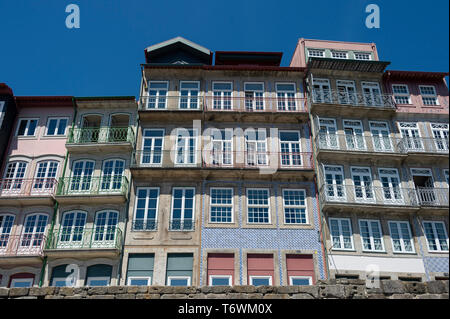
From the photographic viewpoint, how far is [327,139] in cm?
2486

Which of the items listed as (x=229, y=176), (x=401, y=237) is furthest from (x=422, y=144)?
(x=229, y=176)

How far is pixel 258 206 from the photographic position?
76.2 feet

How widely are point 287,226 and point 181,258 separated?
6.07 metres

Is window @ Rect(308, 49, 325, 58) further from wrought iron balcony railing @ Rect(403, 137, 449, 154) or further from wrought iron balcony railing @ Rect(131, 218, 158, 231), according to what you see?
wrought iron balcony railing @ Rect(131, 218, 158, 231)

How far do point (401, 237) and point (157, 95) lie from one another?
1717 centimetres

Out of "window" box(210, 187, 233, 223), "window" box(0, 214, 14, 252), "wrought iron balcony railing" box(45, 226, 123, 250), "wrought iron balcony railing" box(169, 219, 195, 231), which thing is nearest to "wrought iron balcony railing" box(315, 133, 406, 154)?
"window" box(210, 187, 233, 223)

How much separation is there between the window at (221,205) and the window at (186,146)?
7.74 ft

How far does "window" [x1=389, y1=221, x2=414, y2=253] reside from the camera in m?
22.6

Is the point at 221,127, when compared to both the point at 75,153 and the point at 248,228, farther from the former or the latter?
the point at 75,153

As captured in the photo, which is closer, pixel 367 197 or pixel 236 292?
pixel 236 292

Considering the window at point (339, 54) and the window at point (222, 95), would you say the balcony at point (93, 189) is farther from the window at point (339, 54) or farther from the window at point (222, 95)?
the window at point (339, 54)

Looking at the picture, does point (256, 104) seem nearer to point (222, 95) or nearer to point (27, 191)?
point (222, 95)

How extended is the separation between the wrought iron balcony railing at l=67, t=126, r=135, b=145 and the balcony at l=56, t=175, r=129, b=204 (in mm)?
2443
